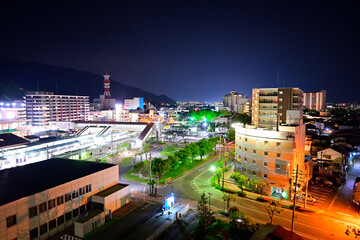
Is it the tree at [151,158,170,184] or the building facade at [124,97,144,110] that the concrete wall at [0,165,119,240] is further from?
the building facade at [124,97,144,110]

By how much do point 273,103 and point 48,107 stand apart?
227 feet

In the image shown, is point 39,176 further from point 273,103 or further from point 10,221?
point 273,103

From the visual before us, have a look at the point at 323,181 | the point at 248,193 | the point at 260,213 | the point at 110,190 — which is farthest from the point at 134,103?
the point at 260,213

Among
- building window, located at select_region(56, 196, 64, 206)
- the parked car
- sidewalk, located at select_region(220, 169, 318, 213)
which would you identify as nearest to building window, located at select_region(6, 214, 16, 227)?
building window, located at select_region(56, 196, 64, 206)

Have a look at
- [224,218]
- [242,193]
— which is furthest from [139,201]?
[242,193]

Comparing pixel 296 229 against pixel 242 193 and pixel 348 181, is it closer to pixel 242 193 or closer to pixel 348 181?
pixel 242 193

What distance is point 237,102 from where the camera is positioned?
145 meters

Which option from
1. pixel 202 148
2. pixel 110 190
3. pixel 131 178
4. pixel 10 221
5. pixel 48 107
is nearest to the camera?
pixel 10 221

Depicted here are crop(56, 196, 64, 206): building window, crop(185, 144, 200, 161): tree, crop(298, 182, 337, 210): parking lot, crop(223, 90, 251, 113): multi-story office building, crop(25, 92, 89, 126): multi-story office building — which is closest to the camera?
crop(56, 196, 64, 206): building window

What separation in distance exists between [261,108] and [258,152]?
2262cm

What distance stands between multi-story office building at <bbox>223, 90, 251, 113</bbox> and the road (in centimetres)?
8165

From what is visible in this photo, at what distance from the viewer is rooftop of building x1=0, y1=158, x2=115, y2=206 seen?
15.1 metres

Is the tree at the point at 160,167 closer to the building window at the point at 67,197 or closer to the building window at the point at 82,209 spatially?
the building window at the point at 82,209

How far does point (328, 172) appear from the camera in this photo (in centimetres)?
2966
